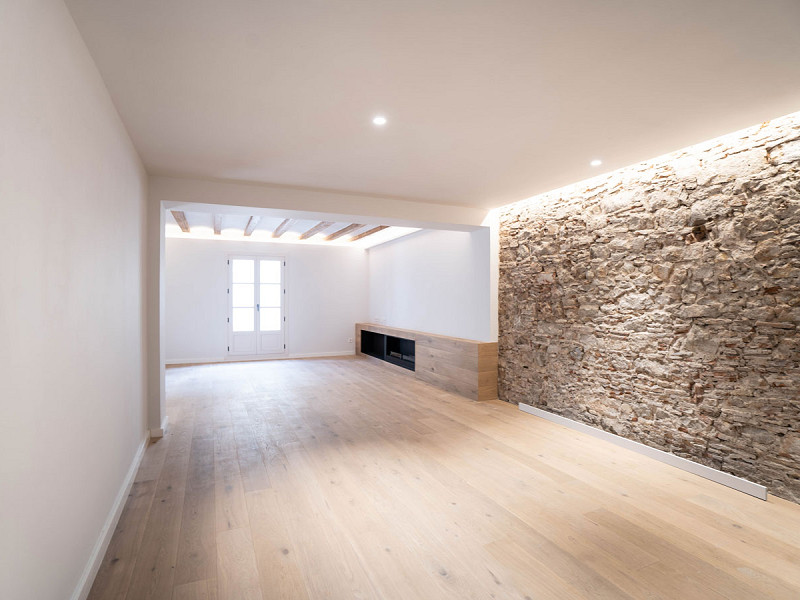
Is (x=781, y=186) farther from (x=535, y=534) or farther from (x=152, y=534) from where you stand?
(x=152, y=534)

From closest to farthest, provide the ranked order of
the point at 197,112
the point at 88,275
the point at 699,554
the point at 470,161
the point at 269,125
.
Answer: the point at 88,275 < the point at 699,554 < the point at 197,112 < the point at 269,125 < the point at 470,161

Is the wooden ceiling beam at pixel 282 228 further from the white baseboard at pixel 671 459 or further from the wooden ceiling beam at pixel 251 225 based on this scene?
the white baseboard at pixel 671 459

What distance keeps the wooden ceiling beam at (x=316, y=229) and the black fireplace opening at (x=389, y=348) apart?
2.40 meters

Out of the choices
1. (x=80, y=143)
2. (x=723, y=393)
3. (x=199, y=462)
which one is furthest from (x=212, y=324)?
(x=723, y=393)

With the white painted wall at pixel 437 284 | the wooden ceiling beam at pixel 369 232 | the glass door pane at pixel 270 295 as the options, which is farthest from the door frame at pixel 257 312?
the white painted wall at pixel 437 284

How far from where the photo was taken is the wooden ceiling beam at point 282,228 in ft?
22.4

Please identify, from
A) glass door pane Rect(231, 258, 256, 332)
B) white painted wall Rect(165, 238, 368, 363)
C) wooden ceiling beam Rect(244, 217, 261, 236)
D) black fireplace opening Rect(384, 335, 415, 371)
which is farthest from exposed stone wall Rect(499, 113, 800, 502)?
glass door pane Rect(231, 258, 256, 332)

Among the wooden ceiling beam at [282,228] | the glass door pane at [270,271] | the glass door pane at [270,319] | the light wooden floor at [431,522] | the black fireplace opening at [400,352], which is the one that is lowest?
the light wooden floor at [431,522]

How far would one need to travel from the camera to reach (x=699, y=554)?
219 cm

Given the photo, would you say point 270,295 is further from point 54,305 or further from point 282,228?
point 54,305

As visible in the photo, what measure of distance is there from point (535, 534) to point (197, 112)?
327 centimetres

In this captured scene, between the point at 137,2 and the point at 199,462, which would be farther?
the point at 199,462

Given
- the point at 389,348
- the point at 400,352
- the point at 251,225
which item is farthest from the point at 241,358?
the point at 400,352

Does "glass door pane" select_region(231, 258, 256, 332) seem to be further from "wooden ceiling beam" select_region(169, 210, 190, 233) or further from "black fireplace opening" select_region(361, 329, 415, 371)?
"black fireplace opening" select_region(361, 329, 415, 371)
